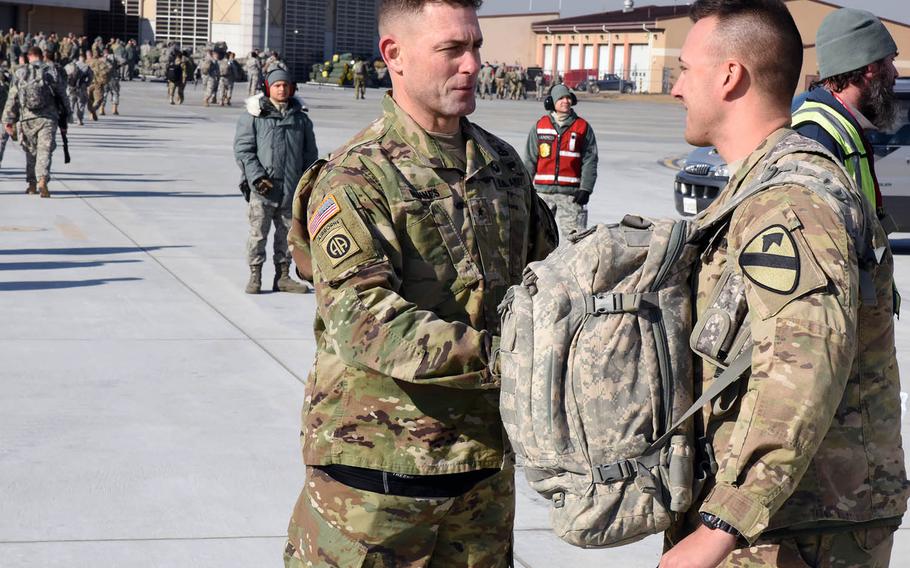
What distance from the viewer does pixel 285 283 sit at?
1038 centimetres

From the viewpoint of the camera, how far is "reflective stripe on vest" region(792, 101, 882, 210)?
14.7ft

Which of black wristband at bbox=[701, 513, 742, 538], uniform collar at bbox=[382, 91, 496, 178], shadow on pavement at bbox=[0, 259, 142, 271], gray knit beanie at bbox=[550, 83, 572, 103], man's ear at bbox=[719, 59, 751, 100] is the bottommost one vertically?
shadow on pavement at bbox=[0, 259, 142, 271]

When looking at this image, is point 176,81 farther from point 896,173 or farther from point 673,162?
point 896,173

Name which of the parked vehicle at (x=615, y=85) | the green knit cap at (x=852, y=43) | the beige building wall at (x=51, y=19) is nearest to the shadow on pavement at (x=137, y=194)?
the green knit cap at (x=852, y=43)

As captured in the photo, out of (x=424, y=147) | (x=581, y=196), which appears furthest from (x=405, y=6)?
(x=581, y=196)

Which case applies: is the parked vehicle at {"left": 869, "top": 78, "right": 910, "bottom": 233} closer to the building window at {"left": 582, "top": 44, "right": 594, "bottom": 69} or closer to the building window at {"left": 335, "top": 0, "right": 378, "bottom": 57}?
the building window at {"left": 335, "top": 0, "right": 378, "bottom": 57}

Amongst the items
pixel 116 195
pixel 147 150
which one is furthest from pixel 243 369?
pixel 147 150

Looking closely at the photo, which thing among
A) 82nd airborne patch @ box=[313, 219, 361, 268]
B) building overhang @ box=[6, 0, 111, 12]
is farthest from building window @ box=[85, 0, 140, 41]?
82nd airborne patch @ box=[313, 219, 361, 268]

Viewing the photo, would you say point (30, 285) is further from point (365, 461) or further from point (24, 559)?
point (365, 461)

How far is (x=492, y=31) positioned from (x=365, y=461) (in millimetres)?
100708

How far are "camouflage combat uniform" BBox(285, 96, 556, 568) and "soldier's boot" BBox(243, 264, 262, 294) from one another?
718 cm

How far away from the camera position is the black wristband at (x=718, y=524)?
214 cm

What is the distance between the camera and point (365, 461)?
293 cm

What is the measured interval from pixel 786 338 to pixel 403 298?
39.1 inches
